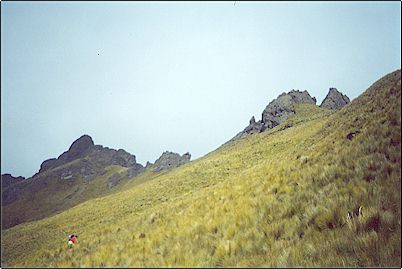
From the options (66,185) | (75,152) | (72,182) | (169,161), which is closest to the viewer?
(169,161)

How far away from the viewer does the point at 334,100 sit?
251 feet

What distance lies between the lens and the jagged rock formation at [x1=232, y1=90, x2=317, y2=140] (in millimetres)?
66875

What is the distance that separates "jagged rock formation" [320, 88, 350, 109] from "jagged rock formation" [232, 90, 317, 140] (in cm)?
476

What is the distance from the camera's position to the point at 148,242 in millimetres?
8242

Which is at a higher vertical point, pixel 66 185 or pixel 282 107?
pixel 282 107

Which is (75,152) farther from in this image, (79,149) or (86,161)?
(86,161)

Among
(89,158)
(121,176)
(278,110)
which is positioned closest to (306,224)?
(278,110)

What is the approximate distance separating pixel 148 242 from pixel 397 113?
9.90 m

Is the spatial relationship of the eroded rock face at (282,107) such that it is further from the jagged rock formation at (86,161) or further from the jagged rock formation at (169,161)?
the jagged rock formation at (86,161)

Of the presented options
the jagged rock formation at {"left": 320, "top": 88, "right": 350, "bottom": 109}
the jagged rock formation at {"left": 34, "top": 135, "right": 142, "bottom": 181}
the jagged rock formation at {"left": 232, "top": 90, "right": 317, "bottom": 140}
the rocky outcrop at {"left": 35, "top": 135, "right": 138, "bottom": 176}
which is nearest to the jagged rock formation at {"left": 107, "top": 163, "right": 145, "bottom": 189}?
the jagged rock formation at {"left": 34, "top": 135, "right": 142, "bottom": 181}

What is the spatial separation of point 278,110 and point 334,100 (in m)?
19.7

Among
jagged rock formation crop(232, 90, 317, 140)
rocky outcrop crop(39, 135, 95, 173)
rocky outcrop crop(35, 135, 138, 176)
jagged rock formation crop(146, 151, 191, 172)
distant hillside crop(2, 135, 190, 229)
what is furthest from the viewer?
rocky outcrop crop(39, 135, 95, 173)

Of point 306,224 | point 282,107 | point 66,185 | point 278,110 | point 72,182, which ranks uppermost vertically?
point 282,107

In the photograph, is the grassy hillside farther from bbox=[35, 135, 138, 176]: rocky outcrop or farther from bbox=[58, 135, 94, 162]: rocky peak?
bbox=[58, 135, 94, 162]: rocky peak
